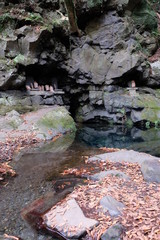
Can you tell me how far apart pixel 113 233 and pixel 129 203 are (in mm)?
706

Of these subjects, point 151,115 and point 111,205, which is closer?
point 111,205

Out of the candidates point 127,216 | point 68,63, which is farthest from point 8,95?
point 127,216

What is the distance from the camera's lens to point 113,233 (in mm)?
2580

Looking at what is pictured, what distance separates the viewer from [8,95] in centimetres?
1095

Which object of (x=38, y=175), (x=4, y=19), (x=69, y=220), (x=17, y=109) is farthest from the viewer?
(x=4, y=19)

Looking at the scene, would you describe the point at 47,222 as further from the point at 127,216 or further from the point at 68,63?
the point at 68,63

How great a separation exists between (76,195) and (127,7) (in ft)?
50.3

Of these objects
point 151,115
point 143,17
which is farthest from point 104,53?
point 151,115

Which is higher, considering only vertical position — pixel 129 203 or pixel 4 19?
pixel 4 19

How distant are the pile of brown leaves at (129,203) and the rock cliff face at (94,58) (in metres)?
8.82

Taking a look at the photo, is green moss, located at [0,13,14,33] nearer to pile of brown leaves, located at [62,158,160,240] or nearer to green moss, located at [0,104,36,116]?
green moss, located at [0,104,36,116]

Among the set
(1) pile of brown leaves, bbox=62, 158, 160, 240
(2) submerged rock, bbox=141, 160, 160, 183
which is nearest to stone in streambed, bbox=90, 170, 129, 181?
(1) pile of brown leaves, bbox=62, 158, 160, 240

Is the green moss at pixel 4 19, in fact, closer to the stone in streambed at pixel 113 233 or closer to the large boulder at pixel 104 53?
the large boulder at pixel 104 53

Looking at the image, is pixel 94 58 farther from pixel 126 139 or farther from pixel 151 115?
pixel 126 139
